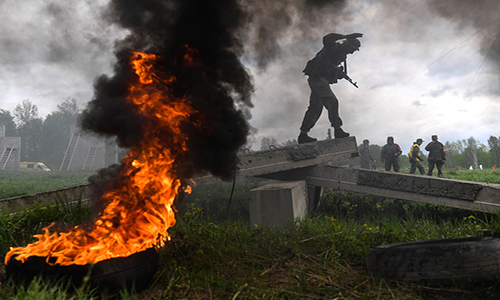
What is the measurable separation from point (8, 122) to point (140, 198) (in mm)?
65615

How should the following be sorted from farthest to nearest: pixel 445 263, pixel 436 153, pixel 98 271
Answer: pixel 436 153
pixel 445 263
pixel 98 271

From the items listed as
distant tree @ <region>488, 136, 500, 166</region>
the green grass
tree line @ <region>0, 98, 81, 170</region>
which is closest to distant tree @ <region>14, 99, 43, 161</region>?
tree line @ <region>0, 98, 81, 170</region>

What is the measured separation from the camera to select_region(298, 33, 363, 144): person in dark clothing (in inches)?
343

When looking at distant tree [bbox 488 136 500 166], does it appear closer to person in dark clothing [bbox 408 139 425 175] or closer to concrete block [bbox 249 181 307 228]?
person in dark clothing [bbox 408 139 425 175]

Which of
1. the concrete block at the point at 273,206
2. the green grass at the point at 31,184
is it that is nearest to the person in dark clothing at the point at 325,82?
the concrete block at the point at 273,206

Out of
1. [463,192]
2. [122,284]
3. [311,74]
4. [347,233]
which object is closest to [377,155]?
[311,74]

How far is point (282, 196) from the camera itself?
5016mm

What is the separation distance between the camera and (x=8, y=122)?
172ft

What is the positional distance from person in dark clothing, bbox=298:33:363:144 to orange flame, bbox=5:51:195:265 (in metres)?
5.74

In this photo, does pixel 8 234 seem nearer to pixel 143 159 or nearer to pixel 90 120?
pixel 90 120

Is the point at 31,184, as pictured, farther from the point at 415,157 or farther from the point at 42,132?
the point at 42,132

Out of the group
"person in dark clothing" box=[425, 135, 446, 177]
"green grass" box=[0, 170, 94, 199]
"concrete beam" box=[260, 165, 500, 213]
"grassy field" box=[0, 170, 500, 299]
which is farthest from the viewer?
"person in dark clothing" box=[425, 135, 446, 177]

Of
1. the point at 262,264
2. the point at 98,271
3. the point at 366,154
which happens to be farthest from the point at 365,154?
the point at 98,271

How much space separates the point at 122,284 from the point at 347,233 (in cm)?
255
